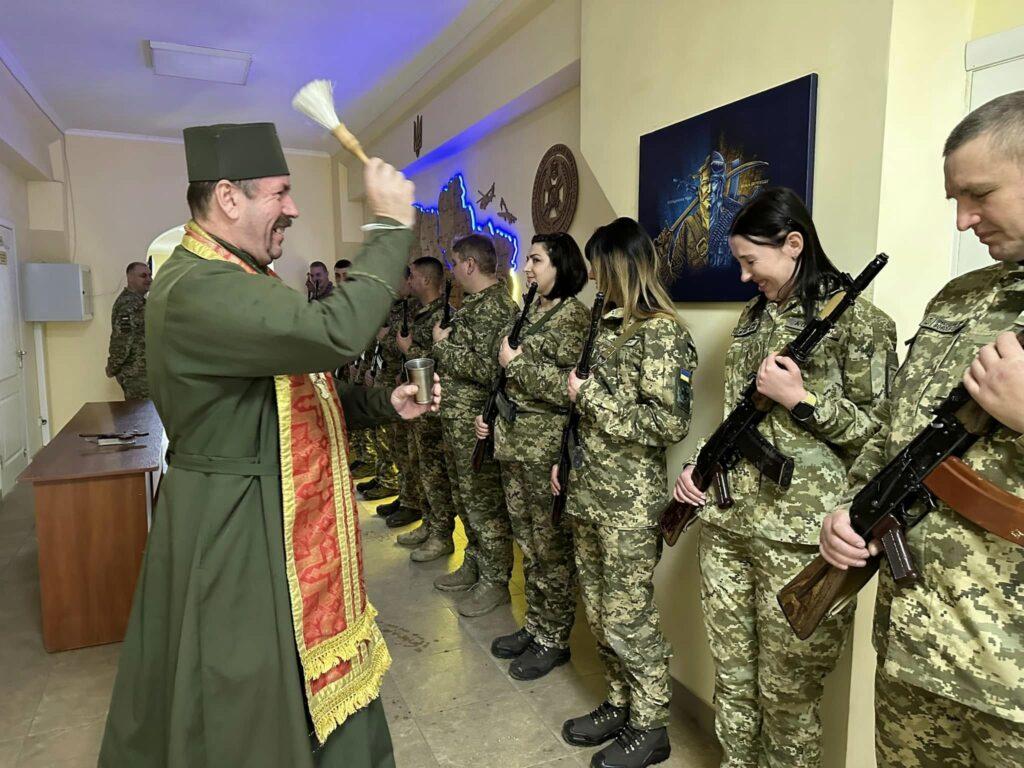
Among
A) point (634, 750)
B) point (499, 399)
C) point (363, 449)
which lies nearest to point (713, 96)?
point (499, 399)

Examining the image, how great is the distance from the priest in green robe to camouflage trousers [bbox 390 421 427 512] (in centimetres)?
270

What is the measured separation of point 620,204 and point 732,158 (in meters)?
0.59

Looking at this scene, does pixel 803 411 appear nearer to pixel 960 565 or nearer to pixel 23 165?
pixel 960 565

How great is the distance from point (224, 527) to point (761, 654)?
4.12 feet

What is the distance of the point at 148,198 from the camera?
6.57 meters

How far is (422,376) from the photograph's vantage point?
149 cm

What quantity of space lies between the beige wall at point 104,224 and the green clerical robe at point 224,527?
20.2ft

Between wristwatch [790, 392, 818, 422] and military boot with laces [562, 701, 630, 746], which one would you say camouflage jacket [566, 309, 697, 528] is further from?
military boot with laces [562, 701, 630, 746]

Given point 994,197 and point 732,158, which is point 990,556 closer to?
point 994,197

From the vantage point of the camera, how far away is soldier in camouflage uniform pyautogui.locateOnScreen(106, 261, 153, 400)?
5.62 m

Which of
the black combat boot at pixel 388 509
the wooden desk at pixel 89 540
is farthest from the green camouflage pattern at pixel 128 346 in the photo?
the wooden desk at pixel 89 540

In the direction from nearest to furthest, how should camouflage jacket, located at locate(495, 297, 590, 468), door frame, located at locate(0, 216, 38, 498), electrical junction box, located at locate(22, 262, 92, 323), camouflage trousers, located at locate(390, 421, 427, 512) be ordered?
camouflage jacket, located at locate(495, 297, 590, 468), camouflage trousers, located at locate(390, 421, 427, 512), door frame, located at locate(0, 216, 38, 498), electrical junction box, located at locate(22, 262, 92, 323)

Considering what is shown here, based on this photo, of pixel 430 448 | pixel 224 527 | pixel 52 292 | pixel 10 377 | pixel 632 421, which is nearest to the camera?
pixel 224 527

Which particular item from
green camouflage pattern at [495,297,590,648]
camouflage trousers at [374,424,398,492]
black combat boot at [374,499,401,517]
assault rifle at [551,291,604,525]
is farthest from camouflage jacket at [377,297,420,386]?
assault rifle at [551,291,604,525]
